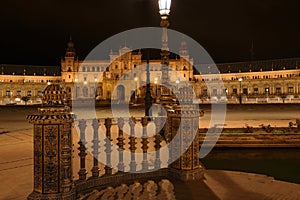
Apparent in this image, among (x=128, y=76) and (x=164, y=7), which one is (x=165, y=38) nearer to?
(x=164, y=7)

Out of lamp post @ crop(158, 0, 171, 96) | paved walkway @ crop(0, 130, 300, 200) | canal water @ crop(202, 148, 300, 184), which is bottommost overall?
canal water @ crop(202, 148, 300, 184)

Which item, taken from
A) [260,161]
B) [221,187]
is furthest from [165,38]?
[260,161]

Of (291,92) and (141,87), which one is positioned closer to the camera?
(291,92)

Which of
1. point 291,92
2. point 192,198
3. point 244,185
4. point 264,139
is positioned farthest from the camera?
point 291,92

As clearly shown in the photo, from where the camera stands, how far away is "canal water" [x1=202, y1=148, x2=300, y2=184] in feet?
38.0

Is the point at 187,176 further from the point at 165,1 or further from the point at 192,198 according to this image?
the point at 165,1

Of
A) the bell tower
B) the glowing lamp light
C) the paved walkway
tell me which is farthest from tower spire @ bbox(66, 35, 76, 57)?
the glowing lamp light

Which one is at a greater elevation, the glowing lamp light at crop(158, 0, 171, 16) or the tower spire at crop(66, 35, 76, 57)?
the tower spire at crop(66, 35, 76, 57)

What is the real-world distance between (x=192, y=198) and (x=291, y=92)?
316 ft

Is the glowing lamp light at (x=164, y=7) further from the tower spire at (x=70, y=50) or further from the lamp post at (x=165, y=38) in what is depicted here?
the tower spire at (x=70, y=50)

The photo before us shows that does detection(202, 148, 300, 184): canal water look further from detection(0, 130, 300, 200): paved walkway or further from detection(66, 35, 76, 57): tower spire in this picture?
detection(66, 35, 76, 57): tower spire

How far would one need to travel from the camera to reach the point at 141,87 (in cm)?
10488

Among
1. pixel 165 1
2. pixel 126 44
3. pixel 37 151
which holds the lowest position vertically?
→ pixel 37 151

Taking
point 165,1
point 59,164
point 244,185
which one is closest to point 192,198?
point 244,185
